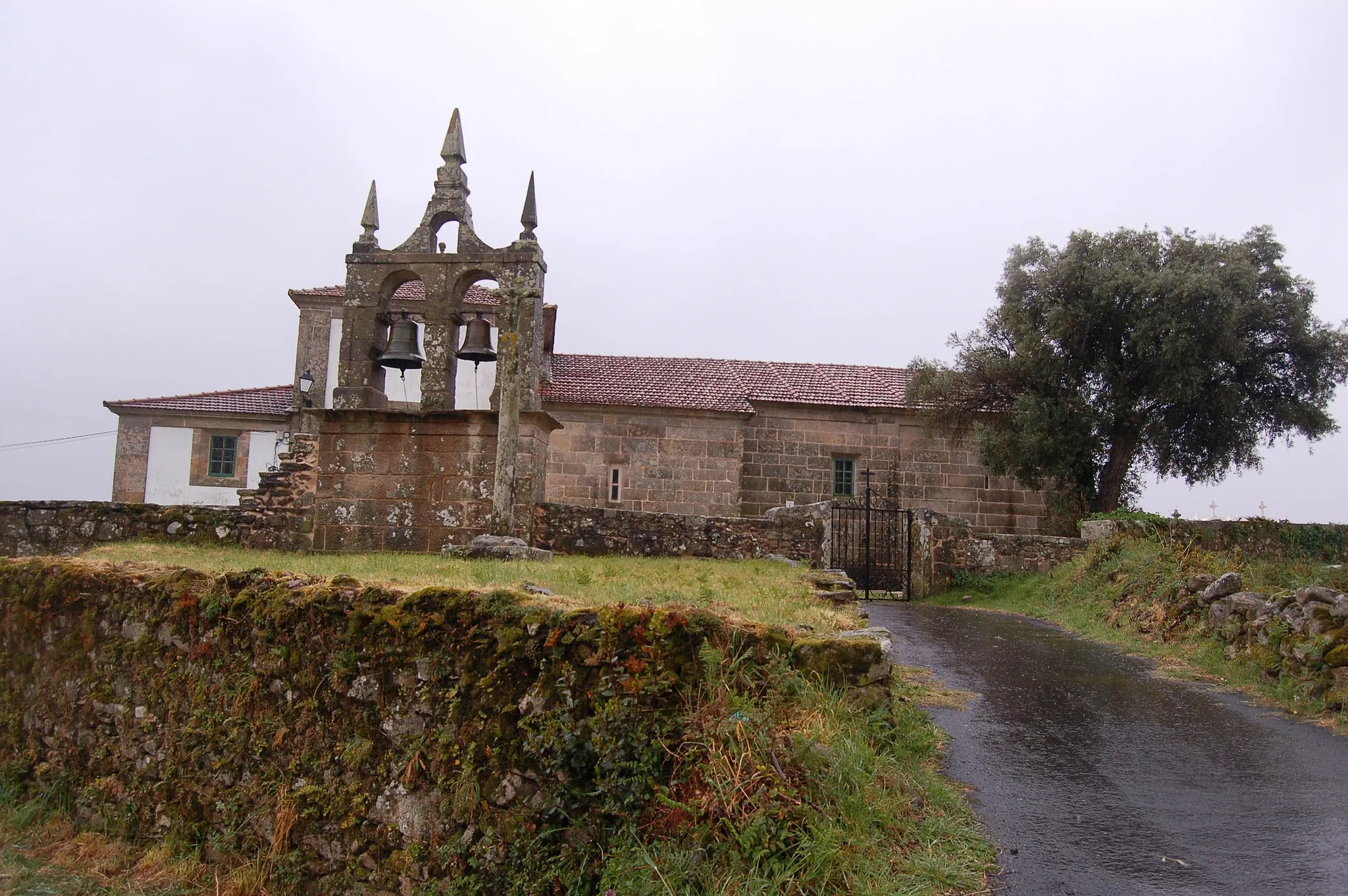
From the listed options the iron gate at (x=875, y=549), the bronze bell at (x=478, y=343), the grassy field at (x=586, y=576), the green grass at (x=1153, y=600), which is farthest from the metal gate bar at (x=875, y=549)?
the bronze bell at (x=478, y=343)

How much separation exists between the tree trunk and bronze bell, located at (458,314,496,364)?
53.1ft

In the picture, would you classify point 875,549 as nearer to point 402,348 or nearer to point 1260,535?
point 1260,535

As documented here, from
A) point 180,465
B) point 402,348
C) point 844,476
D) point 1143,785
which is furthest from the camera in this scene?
point 180,465

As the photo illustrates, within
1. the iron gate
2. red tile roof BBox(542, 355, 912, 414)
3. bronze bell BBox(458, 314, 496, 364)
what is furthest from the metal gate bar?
bronze bell BBox(458, 314, 496, 364)

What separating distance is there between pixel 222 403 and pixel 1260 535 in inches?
1126

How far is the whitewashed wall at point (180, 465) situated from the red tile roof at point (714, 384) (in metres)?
10.1

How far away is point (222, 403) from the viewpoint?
27.6 meters

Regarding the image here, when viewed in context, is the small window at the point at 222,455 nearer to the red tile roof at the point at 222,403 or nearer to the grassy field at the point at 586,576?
the red tile roof at the point at 222,403

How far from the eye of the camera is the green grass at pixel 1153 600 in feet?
25.2

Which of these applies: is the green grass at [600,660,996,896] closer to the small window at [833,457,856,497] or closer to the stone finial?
the stone finial

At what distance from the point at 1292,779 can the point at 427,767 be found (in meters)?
5.00

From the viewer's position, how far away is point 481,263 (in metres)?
11.5

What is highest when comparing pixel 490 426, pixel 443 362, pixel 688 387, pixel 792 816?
pixel 688 387

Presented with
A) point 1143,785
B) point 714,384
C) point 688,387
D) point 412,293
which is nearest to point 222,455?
point 412,293
